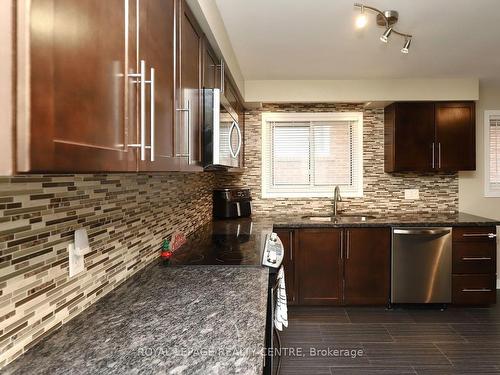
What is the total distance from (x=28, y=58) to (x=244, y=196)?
325cm

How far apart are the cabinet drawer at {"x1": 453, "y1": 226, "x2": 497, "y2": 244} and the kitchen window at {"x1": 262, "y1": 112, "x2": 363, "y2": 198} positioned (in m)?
1.02

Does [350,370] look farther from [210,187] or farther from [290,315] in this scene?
[210,187]

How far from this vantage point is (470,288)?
332cm

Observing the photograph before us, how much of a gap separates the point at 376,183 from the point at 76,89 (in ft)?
12.2

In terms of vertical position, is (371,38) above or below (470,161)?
above

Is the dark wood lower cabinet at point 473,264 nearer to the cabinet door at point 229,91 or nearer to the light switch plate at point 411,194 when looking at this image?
the light switch plate at point 411,194

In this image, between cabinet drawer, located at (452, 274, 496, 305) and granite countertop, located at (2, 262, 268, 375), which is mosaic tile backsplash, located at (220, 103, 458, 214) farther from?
granite countertop, located at (2, 262, 268, 375)

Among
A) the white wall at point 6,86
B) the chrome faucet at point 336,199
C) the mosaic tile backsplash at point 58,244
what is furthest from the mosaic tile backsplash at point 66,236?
the chrome faucet at point 336,199

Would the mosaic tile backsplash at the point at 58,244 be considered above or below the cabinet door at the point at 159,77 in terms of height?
below

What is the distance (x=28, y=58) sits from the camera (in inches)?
20.9

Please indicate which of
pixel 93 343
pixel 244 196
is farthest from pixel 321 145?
pixel 93 343

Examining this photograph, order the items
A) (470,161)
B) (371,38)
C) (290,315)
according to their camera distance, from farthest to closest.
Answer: (470,161) < (290,315) < (371,38)

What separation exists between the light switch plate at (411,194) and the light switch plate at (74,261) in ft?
11.8

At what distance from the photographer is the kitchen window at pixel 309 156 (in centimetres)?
396
